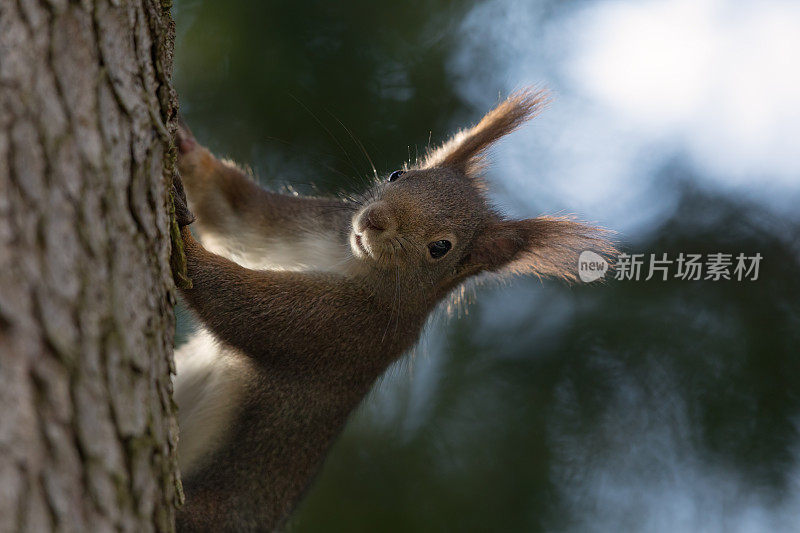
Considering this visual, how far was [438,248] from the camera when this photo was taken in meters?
4.30

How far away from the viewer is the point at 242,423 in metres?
3.69

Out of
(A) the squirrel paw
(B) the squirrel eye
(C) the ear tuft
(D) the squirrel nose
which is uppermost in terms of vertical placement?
(C) the ear tuft

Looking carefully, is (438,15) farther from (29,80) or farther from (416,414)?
(29,80)

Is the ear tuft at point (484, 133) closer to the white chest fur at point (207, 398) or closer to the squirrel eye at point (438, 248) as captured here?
the squirrel eye at point (438, 248)

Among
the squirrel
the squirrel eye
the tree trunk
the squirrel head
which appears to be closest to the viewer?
the tree trunk

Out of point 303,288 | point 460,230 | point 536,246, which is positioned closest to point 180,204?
point 303,288

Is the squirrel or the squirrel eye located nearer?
the squirrel

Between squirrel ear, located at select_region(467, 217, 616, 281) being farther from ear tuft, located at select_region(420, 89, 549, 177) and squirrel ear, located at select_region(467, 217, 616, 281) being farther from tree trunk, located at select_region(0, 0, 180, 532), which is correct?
tree trunk, located at select_region(0, 0, 180, 532)

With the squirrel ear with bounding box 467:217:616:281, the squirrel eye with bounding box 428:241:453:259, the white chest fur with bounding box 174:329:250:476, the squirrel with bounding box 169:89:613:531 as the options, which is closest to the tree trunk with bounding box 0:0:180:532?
the squirrel with bounding box 169:89:613:531

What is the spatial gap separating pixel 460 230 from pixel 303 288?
1117 millimetres

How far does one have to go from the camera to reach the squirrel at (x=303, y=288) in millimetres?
3547

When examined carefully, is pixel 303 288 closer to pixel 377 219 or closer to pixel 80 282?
pixel 377 219

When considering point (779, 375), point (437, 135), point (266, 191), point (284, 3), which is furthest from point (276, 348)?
point (779, 375)

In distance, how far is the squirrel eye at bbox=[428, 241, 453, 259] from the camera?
429 cm
